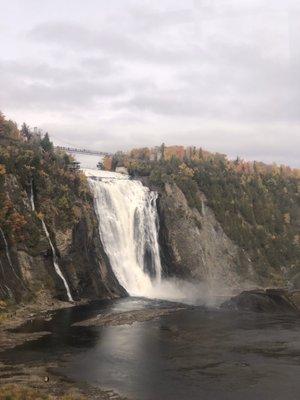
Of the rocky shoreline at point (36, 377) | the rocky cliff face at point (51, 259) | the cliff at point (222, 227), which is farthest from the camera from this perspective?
the cliff at point (222, 227)

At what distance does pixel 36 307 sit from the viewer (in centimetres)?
6366

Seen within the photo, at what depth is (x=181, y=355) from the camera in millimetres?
43375

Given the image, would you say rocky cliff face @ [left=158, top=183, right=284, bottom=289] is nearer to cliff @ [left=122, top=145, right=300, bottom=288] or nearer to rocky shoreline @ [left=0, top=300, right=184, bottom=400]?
cliff @ [left=122, top=145, right=300, bottom=288]

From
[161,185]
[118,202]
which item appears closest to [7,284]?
[118,202]

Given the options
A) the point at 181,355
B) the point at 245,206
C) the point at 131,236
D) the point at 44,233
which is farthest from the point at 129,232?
the point at 181,355

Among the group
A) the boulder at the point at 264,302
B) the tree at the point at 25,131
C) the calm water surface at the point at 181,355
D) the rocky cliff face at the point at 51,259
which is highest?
the tree at the point at 25,131

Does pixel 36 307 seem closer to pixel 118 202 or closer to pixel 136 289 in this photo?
pixel 136 289

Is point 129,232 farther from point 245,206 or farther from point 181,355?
point 181,355

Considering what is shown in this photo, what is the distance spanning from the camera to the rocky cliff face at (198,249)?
97.8 metres

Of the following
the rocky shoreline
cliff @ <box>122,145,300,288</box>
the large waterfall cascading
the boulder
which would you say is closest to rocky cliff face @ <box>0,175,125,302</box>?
the large waterfall cascading

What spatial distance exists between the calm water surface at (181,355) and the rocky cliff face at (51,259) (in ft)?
24.0

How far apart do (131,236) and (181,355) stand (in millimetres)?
47027

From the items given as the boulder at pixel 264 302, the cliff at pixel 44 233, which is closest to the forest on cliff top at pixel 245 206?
the cliff at pixel 44 233

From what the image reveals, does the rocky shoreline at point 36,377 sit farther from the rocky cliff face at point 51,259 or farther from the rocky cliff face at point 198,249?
the rocky cliff face at point 198,249
